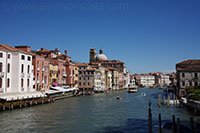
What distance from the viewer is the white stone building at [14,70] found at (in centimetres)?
3200

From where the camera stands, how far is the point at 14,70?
34.2m

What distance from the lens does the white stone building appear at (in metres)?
32.0

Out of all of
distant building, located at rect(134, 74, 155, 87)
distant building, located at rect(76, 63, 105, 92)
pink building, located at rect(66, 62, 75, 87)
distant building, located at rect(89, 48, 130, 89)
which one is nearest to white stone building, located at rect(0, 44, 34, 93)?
pink building, located at rect(66, 62, 75, 87)

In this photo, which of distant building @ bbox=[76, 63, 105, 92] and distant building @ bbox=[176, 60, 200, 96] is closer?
distant building @ bbox=[176, 60, 200, 96]

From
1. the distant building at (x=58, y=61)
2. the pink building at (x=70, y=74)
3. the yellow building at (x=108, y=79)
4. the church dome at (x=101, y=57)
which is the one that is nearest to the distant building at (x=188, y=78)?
the distant building at (x=58, y=61)

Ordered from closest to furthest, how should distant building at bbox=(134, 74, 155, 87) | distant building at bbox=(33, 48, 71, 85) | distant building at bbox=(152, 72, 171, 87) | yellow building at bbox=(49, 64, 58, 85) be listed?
yellow building at bbox=(49, 64, 58, 85), distant building at bbox=(33, 48, 71, 85), distant building at bbox=(134, 74, 155, 87), distant building at bbox=(152, 72, 171, 87)

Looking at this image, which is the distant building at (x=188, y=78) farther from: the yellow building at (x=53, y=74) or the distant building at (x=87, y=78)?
the distant building at (x=87, y=78)

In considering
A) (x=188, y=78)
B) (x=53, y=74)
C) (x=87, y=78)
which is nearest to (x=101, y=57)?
(x=87, y=78)

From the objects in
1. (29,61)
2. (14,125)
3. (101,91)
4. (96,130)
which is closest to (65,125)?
(96,130)

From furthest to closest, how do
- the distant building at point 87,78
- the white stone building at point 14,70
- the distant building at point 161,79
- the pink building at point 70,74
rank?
the distant building at point 161,79 → the distant building at point 87,78 → the pink building at point 70,74 → the white stone building at point 14,70

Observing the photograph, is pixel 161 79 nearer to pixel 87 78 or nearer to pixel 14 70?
pixel 87 78

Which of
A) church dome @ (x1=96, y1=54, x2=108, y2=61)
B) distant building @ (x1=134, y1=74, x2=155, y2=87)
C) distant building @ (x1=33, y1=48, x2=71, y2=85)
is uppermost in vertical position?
church dome @ (x1=96, y1=54, x2=108, y2=61)

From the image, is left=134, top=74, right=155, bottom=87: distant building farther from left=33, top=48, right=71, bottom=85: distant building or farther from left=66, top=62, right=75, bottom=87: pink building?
left=33, top=48, right=71, bottom=85: distant building

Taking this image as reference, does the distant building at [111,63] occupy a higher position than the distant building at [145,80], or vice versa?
the distant building at [111,63]
